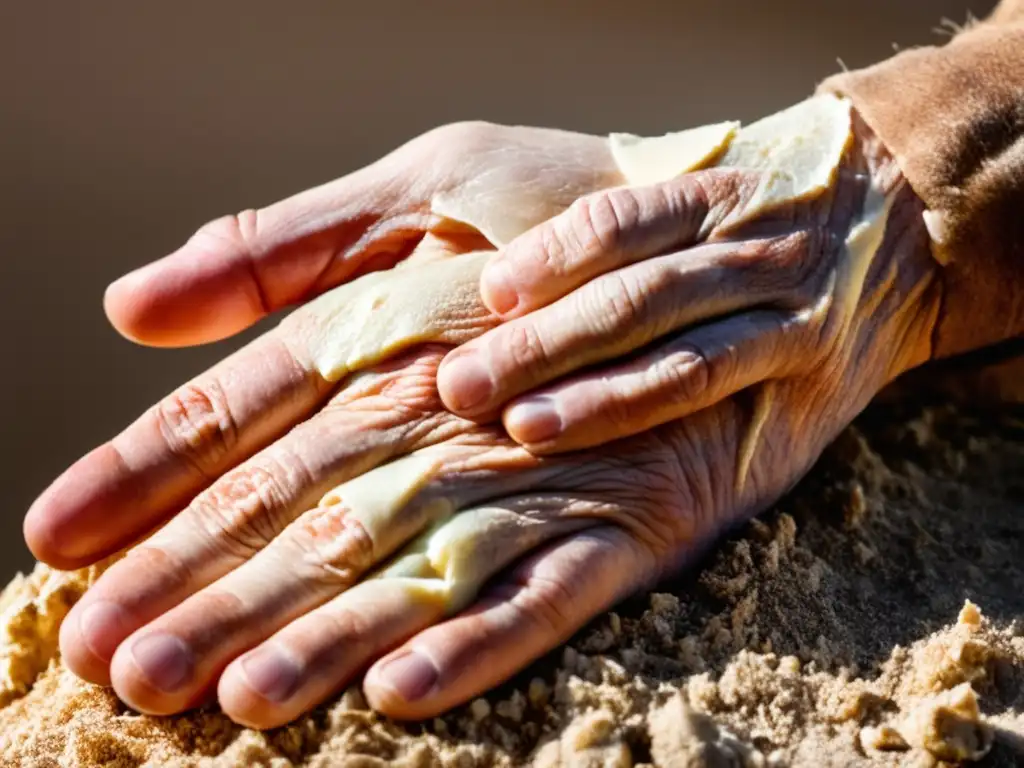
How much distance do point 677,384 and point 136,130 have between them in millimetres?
897

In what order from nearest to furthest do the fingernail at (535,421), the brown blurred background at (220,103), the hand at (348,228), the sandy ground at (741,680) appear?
1. the sandy ground at (741,680)
2. the fingernail at (535,421)
3. the hand at (348,228)
4. the brown blurred background at (220,103)

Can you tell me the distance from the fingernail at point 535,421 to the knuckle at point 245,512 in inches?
6.2

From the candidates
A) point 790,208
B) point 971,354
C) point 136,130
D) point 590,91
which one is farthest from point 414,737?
point 590,91

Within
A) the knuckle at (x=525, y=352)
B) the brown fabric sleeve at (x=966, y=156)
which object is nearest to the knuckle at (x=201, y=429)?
the knuckle at (x=525, y=352)

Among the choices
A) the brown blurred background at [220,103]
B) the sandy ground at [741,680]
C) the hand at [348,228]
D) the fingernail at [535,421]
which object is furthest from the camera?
the brown blurred background at [220,103]

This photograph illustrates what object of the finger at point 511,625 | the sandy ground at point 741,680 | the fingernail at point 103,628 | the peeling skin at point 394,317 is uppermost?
the peeling skin at point 394,317

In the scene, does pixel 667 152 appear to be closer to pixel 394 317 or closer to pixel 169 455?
pixel 394 317

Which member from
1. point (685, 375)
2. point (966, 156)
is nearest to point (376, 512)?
point (685, 375)

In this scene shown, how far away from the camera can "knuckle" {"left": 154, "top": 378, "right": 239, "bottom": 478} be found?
0.72 meters

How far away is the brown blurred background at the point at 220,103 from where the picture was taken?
4.07 ft

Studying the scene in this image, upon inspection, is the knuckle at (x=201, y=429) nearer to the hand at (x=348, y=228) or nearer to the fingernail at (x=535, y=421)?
the hand at (x=348, y=228)

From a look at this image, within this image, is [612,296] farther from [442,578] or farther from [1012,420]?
[1012,420]

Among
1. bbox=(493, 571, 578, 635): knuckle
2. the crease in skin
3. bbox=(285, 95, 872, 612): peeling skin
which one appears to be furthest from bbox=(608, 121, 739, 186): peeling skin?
bbox=(493, 571, 578, 635): knuckle

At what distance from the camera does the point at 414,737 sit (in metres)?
0.58
